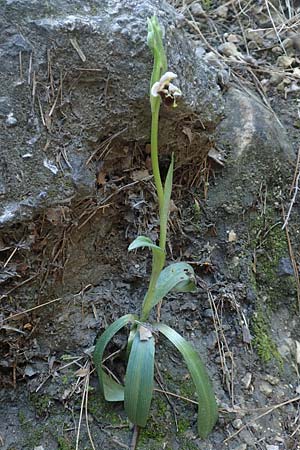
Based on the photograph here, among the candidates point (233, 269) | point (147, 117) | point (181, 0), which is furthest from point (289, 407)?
point (181, 0)

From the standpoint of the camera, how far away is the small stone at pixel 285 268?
5.22 feet

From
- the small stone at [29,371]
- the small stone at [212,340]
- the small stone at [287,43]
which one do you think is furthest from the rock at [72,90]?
the small stone at [287,43]

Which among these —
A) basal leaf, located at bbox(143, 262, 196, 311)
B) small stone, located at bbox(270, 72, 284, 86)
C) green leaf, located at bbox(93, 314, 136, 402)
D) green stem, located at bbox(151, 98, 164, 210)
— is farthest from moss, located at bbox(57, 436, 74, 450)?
small stone, located at bbox(270, 72, 284, 86)

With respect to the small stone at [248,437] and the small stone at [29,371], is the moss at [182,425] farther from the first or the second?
the small stone at [29,371]

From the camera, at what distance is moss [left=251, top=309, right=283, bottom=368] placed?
1445 millimetres

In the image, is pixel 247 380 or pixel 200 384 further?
pixel 247 380

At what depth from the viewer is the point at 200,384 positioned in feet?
3.92

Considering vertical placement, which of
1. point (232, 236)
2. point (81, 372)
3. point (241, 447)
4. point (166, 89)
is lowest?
point (241, 447)

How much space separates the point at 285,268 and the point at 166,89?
770mm

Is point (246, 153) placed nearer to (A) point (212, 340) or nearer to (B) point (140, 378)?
(A) point (212, 340)

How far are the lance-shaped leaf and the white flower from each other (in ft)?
1.35

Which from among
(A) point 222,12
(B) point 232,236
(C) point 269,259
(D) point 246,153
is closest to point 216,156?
(D) point 246,153

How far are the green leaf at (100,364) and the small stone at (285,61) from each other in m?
1.16

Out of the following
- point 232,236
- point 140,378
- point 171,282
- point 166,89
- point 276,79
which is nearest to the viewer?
point 166,89
